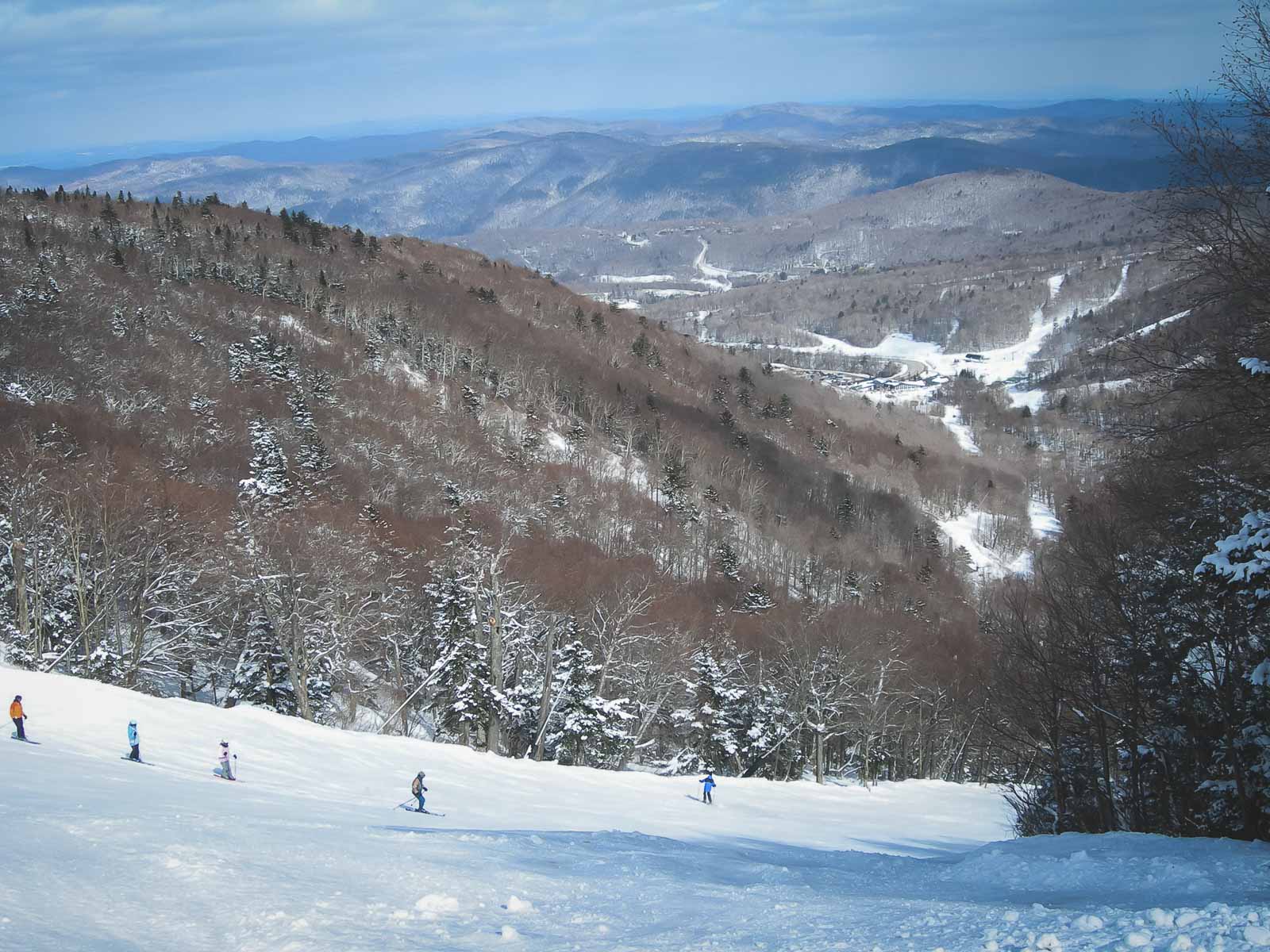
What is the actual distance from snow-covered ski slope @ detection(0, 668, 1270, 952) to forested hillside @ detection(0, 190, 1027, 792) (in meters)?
13.0

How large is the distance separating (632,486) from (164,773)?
2895 inches

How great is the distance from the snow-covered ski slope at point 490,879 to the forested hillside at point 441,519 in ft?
42.7

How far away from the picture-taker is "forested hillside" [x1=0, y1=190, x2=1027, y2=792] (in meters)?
33.0

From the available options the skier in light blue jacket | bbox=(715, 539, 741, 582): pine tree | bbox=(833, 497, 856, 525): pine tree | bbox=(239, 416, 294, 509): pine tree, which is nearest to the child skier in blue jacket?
the skier in light blue jacket

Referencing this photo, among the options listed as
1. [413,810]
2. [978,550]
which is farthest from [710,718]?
[978,550]

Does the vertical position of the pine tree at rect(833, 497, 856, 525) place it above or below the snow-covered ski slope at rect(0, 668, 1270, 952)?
above

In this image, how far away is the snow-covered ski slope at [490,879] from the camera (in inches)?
346

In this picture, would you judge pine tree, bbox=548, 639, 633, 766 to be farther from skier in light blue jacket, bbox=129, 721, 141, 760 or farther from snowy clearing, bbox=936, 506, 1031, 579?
snowy clearing, bbox=936, 506, 1031, 579

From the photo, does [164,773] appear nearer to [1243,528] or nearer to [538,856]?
[538,856]

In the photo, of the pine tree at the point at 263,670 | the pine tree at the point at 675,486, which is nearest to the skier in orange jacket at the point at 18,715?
the pine tree at the point at 263,670

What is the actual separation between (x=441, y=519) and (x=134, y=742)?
119ft

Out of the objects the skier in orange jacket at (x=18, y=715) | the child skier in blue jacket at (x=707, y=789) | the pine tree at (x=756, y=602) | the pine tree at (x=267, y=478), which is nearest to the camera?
the skier in orange jacket at (x=18, y=715)

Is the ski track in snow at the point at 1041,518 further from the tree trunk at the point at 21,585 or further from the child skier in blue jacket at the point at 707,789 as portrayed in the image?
the tree trunk at the point at 21,585

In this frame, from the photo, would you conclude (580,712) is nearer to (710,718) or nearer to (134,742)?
(710,718)
